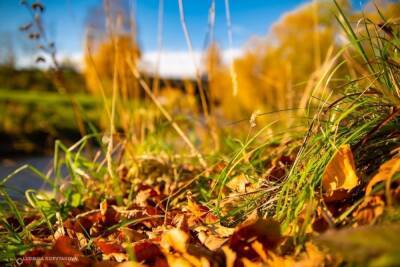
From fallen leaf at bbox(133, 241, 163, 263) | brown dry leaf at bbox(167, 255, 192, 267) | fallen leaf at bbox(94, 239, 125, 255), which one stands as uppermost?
brown dry leaf at bbox(167, 255, 192, 267)

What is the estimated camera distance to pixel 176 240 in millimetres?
614

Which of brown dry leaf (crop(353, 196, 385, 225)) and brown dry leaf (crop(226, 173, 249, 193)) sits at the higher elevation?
brown dry leaf (crop(353, 196, 385, 225))

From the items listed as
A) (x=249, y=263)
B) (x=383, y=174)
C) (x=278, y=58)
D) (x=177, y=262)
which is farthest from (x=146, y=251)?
(x=278, y=58)

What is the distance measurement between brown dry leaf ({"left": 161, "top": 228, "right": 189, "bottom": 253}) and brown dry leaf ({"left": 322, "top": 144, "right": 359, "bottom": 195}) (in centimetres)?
27

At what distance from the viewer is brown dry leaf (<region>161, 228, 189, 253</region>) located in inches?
23.8

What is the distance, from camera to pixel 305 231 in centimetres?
58

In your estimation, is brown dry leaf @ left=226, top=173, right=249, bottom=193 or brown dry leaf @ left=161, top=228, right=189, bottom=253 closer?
brown dry leaf @ left=161, top=228, right=189, bottom=253

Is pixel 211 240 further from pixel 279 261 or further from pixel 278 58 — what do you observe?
pixel 278 58

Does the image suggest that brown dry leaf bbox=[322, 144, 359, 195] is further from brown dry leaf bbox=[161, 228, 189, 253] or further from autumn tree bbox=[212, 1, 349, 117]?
autumn tree bbox=[212, 1, 349, 117]

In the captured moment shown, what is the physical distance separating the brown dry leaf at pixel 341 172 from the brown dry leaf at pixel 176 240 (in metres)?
0.27

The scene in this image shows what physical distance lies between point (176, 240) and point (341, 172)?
31 centimetres

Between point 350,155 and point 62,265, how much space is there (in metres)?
0.53

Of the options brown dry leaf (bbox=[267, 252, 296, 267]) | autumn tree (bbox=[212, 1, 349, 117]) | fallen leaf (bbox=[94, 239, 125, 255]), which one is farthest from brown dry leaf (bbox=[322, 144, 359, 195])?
autumn tree (bbox=[212, 1, 349, 117])

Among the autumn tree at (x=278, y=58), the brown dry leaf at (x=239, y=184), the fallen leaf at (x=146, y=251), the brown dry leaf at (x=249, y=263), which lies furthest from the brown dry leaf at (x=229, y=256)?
the autumn tree at (x=278, y=58)
